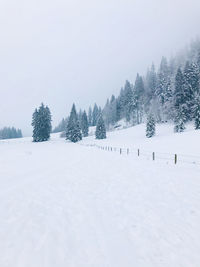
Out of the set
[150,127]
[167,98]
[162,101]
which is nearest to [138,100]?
[162,101]

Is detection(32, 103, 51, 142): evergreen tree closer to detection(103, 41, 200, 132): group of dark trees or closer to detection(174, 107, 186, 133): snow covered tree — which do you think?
detection(103, 41, 200, 132): group of dark trees

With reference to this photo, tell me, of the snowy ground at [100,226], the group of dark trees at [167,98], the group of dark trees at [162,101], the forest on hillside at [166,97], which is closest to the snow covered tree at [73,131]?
the group of dark trees at [162,101]

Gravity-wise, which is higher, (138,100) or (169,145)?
(138,100)

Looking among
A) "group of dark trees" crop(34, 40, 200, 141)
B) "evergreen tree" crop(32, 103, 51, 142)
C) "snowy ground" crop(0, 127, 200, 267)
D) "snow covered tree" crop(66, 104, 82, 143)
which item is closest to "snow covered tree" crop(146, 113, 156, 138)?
"group of dark trees" crop(34, 40, 200, 141)

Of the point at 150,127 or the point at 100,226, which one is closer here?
the point at 100,226

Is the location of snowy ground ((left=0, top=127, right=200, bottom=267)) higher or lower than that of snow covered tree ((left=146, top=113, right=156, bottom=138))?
A: lower

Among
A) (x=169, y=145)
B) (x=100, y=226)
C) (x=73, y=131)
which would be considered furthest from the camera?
(x=73, y=131)

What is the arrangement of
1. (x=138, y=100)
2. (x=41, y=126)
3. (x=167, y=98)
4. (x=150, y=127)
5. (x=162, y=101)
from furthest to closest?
(x=138, y=100), (x=162, y=101), (x=167, y=98), (x=41, y=126), (x=150, y=127)

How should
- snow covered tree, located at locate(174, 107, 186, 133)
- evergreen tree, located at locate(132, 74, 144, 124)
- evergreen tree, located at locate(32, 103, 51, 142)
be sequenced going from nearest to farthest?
snow covered tree, located at locate(174, 107, 186, 133) → evergreen tree, located at locate(32, 103, 51, 142) → evergreen tree, located at locate(132, 74, 144, 124)

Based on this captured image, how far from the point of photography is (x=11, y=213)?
6.30 meters

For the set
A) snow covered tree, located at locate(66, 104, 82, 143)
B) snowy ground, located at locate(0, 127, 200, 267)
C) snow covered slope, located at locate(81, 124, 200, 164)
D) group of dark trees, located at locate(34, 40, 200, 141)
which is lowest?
snowy ground, located at locate(0, 127, 200, 267)

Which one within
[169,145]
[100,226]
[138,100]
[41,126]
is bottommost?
[100,226]

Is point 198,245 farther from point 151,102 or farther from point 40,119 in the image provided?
point 151,102

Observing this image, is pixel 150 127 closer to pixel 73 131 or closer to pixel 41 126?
pixel 73 131
